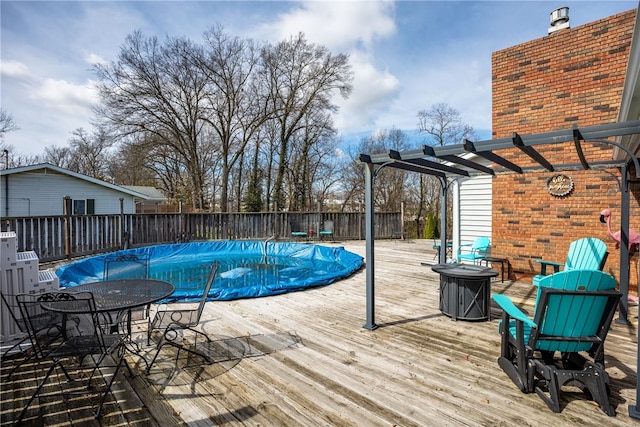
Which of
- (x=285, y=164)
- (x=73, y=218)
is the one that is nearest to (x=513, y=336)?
(x=73, y=218)

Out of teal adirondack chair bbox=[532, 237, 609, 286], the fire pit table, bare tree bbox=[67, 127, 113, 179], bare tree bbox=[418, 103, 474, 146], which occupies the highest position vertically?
bare tree bbox=[418, 103, 474, 146]

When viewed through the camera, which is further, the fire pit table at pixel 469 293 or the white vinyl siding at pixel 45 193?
the white vinyl siding at pixel 45 193

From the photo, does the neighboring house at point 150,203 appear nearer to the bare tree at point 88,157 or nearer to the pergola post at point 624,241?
the bare tree at point 88,157

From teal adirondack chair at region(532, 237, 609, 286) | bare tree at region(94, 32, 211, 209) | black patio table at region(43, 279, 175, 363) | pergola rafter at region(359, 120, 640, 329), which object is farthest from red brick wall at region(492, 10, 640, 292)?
bare tree at region(94, 32, 211, 209)

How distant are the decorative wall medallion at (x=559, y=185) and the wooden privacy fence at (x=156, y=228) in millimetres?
8192

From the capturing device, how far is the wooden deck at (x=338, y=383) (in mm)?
2223

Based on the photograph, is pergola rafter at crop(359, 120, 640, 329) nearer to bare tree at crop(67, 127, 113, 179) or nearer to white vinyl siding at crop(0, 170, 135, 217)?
Result: white vinyl siding at crop(0, 170, 135, 217)

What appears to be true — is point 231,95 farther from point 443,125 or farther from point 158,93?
point 443,125

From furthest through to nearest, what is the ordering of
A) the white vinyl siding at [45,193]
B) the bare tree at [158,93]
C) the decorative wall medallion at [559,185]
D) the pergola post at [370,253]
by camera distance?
the bare tree at [158,93], the white vinyl siding at [45,193], the decorative wall medallion at [559,185], the pergola post at [370,253]

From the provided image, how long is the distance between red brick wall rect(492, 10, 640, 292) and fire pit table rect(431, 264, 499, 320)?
2.82 meters

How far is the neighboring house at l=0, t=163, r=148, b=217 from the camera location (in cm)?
1313

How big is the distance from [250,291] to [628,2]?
7.49 meters

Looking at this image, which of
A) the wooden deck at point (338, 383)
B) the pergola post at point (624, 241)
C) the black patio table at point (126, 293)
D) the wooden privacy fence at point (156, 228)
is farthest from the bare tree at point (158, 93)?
the pergola post at point (624, 241)

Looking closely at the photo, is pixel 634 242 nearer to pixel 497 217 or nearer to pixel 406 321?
pixel 497 217
